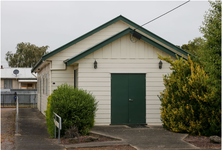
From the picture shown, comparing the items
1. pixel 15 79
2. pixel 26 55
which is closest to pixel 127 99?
pixel 15 79

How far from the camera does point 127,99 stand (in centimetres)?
1228

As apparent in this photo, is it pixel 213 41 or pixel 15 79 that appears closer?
pixel 213 41

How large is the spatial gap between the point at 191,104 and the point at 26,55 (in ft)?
173

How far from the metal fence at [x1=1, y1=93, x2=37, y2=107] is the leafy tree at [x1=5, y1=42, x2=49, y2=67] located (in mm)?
27632

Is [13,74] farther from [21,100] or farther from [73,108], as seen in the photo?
[73,108]

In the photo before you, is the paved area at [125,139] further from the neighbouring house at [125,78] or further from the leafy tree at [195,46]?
the leafy tree at [195,46]

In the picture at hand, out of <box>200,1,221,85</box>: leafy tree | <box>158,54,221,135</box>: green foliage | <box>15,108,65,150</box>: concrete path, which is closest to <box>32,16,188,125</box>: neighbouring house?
<box>158,54,221,135</box>: green foliage

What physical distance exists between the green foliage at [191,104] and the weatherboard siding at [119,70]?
1.88 meters

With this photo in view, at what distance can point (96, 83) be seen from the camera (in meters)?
12.2

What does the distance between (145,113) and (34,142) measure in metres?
5.04

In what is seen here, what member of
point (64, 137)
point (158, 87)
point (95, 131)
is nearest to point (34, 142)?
point (64, 137)

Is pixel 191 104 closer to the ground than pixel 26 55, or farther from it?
closer to the ground

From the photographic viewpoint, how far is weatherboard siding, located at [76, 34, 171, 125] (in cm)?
1222

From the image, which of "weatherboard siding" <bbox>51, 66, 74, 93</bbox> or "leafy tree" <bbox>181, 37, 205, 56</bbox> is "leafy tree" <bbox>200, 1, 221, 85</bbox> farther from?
"weatherboard siding" <bbox>51, 66, 74, 93</bbox>
